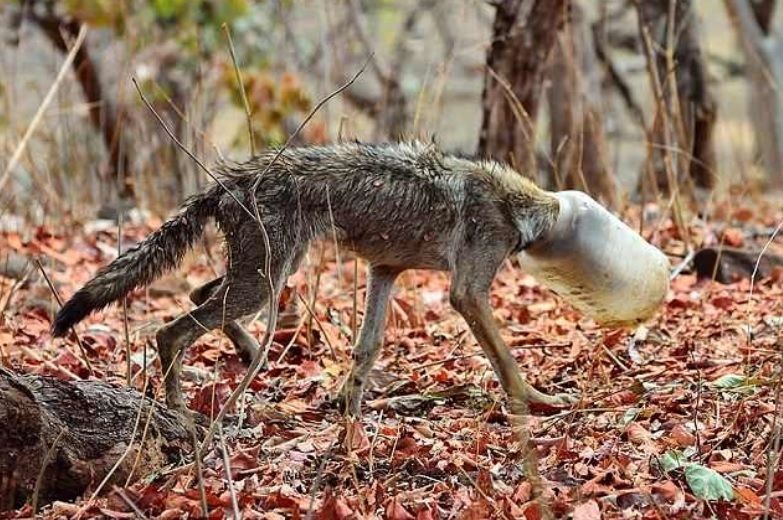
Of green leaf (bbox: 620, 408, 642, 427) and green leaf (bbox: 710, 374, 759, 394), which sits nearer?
green leaf (bbox: 620, 408, 642, 427)

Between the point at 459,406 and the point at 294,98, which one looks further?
the point at 294,98

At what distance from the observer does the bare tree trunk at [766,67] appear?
14391 millimetres

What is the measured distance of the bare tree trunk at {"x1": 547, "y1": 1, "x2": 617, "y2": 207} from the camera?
9.02 metres

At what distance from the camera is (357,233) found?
5.48 meters

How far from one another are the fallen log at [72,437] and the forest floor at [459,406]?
0.10 m

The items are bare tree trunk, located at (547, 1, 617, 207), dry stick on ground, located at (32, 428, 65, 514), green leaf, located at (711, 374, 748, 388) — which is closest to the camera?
dry stick on ground, located at (32, 428, 65, 514)

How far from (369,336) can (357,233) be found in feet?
1.65

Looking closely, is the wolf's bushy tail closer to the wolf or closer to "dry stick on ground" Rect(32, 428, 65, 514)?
the wolf

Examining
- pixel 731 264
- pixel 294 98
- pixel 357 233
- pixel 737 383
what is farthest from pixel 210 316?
pixel 294 98

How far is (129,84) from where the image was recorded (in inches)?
455

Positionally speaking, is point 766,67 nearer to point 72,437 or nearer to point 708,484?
point 708,484

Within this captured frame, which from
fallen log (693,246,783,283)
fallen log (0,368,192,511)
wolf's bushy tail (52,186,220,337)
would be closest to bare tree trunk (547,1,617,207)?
fallen log (693,246,783,283)

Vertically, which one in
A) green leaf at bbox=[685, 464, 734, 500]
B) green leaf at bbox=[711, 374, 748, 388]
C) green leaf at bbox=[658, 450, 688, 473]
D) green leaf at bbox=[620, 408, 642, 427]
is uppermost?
green leaf at bbox=[685, 464, 734, 500]

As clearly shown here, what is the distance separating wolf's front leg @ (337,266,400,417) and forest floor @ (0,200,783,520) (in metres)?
0.11
